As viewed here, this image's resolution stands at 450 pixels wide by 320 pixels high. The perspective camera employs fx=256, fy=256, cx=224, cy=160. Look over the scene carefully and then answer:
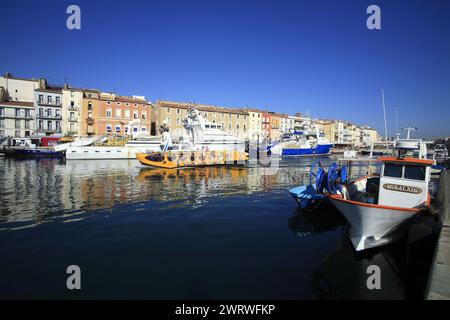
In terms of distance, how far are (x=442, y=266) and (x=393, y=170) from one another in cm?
568

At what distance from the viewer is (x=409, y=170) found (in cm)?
1024

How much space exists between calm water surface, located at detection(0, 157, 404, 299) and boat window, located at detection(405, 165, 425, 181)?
11.9ft

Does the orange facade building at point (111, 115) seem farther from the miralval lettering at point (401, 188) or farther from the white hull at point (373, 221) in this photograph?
the white hull at point (373, 221)

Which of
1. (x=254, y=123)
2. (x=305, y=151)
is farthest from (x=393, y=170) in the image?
(x=254, y=123)

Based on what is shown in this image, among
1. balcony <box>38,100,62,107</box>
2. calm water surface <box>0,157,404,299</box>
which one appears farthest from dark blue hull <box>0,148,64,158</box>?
calm water surface <box>0,157,404,299</box>

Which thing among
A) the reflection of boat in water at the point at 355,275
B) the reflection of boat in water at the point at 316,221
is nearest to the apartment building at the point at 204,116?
the reflection of boat in water at the point at 316,221

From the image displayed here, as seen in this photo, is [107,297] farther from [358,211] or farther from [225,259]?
[358,211]

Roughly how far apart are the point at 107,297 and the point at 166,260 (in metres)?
2.18

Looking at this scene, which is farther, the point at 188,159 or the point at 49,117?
the point at 49,117

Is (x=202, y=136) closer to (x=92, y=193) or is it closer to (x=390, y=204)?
(x=92, y=193)

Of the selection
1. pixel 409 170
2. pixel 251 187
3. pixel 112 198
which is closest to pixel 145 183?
pixel 112 198

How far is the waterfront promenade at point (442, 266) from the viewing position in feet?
15.7

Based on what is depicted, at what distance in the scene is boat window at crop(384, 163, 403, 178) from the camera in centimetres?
1043

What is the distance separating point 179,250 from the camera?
9.04 meters
